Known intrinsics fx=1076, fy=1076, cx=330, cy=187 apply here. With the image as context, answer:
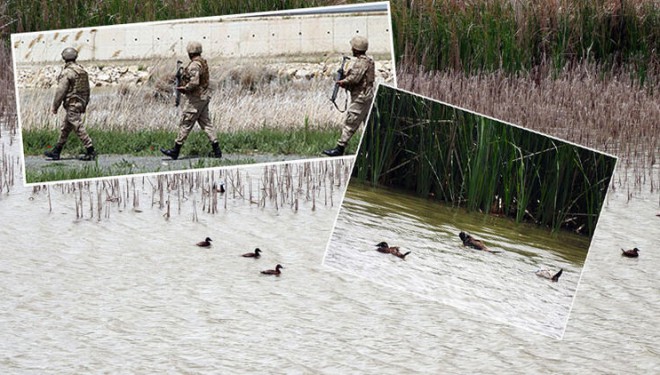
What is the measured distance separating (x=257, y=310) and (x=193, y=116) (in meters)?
0.99

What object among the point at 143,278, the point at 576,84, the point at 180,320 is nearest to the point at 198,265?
the point at 143,278

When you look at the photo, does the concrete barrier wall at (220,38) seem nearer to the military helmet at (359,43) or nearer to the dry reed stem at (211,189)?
the military helmet at (359,43)

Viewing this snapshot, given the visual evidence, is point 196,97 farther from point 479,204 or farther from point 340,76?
point 479,204

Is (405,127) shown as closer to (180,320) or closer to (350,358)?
(350,358)

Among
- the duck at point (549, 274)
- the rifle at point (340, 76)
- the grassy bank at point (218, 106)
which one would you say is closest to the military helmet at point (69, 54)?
the grassy bank at point (218, 106)

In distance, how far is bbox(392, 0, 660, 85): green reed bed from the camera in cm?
1143

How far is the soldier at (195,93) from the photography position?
5129 mm

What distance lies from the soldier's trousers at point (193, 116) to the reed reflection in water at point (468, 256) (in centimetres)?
169

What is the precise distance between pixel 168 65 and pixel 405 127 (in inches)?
77.0

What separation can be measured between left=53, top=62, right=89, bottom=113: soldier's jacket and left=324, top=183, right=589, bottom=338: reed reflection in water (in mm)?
2113

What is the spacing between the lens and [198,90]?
17.0ft

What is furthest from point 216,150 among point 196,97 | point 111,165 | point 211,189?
point 211,189

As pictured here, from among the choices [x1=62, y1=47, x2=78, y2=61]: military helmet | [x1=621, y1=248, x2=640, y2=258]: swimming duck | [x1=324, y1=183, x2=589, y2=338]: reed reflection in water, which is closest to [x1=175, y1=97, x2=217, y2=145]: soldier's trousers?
[x1=62, y1=47, x2=78, y2=61]: military helmet

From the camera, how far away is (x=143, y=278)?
564 cm
